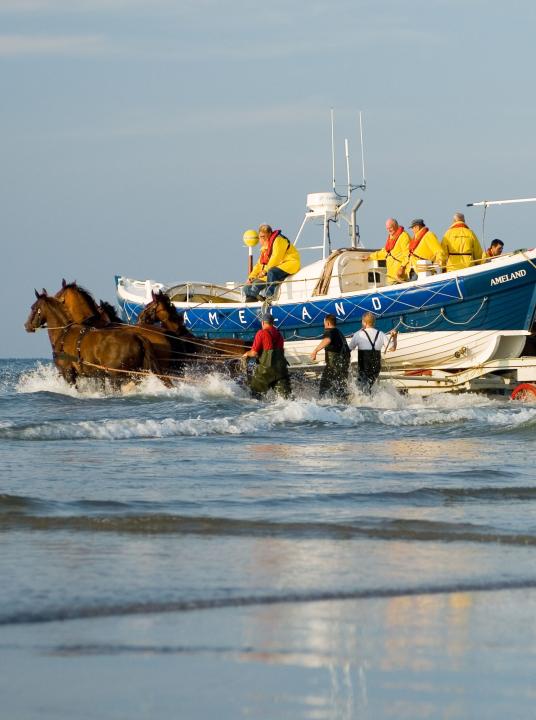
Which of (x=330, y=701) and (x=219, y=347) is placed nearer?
(x=330, y=701)

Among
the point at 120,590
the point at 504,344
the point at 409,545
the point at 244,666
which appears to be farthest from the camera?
the point at 504,344

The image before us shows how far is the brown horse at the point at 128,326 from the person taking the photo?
23656 mm

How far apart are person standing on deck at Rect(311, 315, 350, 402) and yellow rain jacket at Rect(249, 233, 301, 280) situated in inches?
201

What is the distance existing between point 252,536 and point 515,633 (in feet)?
9.50

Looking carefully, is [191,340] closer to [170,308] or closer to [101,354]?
[170,308]

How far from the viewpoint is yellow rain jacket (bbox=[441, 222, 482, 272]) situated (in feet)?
76.9

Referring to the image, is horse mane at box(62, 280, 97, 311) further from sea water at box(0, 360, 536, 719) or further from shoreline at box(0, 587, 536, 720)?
shoreline at box(0, 587, 536, 720)

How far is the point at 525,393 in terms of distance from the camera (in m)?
21.2

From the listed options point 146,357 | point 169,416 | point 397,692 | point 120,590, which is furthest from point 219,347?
point 397,692

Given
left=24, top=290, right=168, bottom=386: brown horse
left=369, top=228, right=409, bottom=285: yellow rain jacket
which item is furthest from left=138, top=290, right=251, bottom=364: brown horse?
left=369, top=228, right=409, bottom=285: yellow rain jacket

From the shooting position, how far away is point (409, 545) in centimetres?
814

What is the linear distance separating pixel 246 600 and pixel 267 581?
0.47 metres

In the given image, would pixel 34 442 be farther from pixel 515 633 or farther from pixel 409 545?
pixel 515 633

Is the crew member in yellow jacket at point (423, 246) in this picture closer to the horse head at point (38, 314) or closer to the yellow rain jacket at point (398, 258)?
the yellow rain jacket at point (398, 258)
